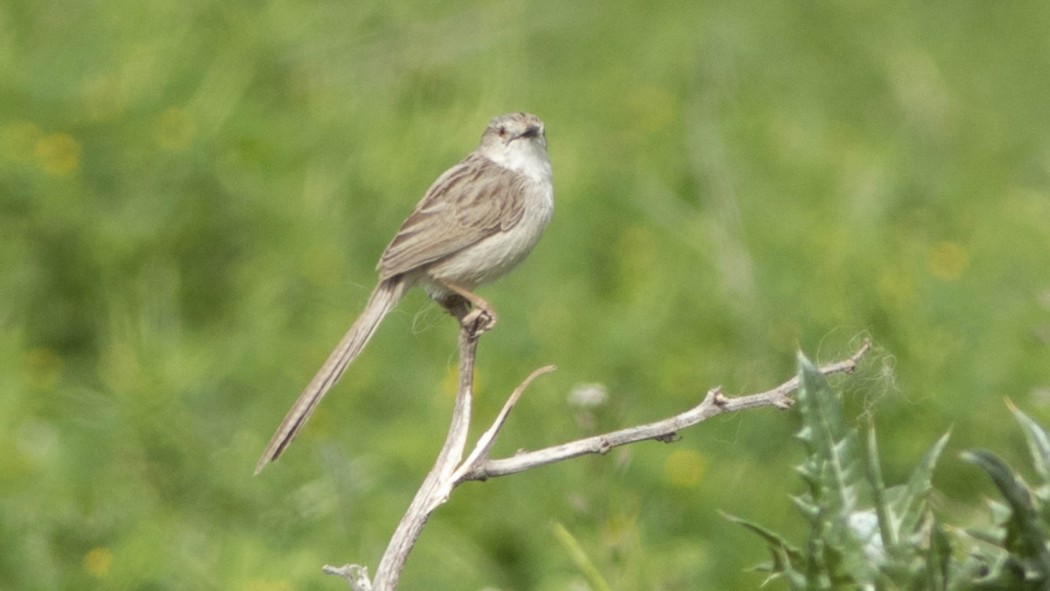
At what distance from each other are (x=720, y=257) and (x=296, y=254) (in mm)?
2035

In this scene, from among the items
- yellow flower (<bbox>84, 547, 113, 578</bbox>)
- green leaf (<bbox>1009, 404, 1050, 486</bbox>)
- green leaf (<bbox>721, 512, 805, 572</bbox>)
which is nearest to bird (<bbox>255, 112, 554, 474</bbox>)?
yellow flower (<bbox>84, 547, 113, 578</bbox>)

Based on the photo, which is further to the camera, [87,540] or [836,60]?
[836,60]

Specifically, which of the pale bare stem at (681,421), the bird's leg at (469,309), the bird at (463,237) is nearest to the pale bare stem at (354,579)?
the pale bare stem at (681,421)

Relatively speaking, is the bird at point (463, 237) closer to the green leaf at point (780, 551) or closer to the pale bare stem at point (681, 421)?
the pale bare stem at point (681, 421)

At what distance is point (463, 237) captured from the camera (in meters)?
4.21

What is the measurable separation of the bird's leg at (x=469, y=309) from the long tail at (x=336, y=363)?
0.47ft

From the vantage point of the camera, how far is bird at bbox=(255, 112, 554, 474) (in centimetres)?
402

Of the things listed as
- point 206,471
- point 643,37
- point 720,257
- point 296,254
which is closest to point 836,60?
point 643,37

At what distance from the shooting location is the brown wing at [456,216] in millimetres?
4062

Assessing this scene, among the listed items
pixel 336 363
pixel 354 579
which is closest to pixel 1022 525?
pixel 354 579

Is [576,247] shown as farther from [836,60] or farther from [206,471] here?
[836,60]

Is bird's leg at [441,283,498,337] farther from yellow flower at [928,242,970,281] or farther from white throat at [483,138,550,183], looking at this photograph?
yellow flower at [928,242,970,281]

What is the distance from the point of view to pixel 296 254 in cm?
730

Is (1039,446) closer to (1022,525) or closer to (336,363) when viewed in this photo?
(1022,525)
